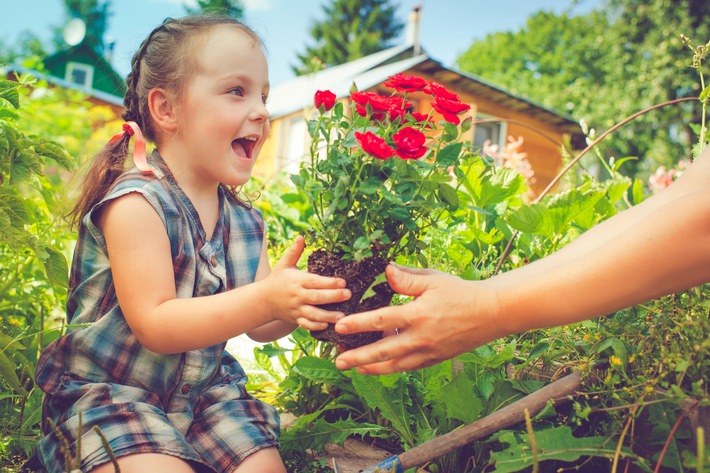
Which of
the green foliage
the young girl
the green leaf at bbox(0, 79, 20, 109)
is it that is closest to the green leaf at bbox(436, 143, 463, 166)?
the young girl

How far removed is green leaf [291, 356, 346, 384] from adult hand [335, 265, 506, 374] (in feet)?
1.52

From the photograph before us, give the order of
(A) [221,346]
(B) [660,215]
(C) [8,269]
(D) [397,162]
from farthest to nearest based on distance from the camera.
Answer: (C) [8,269]
(A) [221,346]
(D) [397,162]
(B) [660,215]

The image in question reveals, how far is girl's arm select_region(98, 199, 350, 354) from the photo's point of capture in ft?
4.19

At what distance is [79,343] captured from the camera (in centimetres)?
152

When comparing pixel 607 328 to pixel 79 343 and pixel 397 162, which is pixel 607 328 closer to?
pixel 397 162

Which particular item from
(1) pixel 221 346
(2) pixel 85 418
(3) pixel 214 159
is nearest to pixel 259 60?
(3) pixel 214 159

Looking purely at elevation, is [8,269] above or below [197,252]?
below

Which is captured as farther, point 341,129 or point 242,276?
point 242,276

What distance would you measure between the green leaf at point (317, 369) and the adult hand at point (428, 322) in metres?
0.46

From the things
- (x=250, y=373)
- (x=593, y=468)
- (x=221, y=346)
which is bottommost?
(x=250, y=373)

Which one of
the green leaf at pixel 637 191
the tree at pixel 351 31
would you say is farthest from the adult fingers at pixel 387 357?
the tree at pixel 351 31

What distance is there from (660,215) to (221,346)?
1.18 metres

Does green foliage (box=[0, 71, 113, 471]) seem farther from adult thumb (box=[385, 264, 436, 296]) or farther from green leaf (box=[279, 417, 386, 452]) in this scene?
adult thumb (box=[385, 264, 436, 296])

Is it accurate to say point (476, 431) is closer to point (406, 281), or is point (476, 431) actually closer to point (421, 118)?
point (406, 281)
